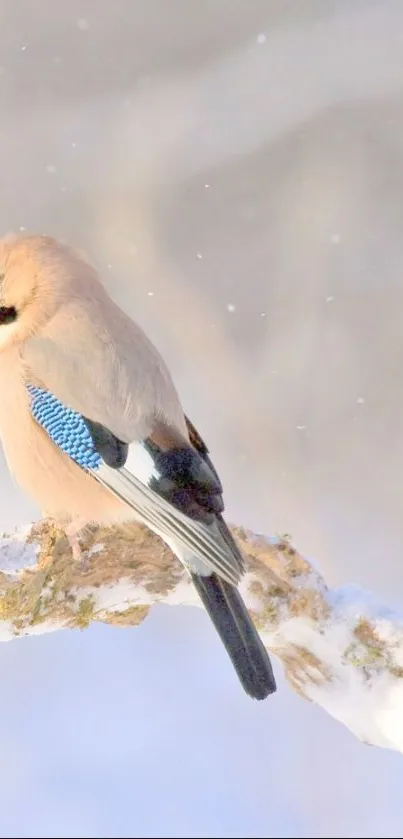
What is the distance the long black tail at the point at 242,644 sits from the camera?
102cm

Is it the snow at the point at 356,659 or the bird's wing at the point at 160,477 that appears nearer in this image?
the bird's wing at the point at 160,477

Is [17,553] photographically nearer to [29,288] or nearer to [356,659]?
[29,288]

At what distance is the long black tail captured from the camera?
1016 mm

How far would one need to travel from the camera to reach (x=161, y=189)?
244 centimetres

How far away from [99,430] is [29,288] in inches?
7.4

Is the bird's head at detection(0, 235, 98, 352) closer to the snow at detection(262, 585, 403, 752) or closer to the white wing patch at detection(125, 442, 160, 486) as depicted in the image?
the white wing patch at detection(125, 442, 160, 486)

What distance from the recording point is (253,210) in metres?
2.47

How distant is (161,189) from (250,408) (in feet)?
1.89

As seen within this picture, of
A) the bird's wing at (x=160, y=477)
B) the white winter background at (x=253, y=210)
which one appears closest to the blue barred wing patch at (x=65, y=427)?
the bird's wing at (x=160, y=477)

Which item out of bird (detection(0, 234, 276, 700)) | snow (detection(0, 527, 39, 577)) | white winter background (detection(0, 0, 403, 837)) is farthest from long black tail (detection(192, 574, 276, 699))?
white winter background (detection(0, 0, 403, 837))

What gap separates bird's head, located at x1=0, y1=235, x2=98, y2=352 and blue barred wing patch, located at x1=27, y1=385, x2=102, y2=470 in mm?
73

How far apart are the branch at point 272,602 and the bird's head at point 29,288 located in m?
0.23

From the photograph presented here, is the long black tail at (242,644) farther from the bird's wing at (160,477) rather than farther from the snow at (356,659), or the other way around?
the snow at (356,659)

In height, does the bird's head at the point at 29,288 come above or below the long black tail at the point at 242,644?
above
